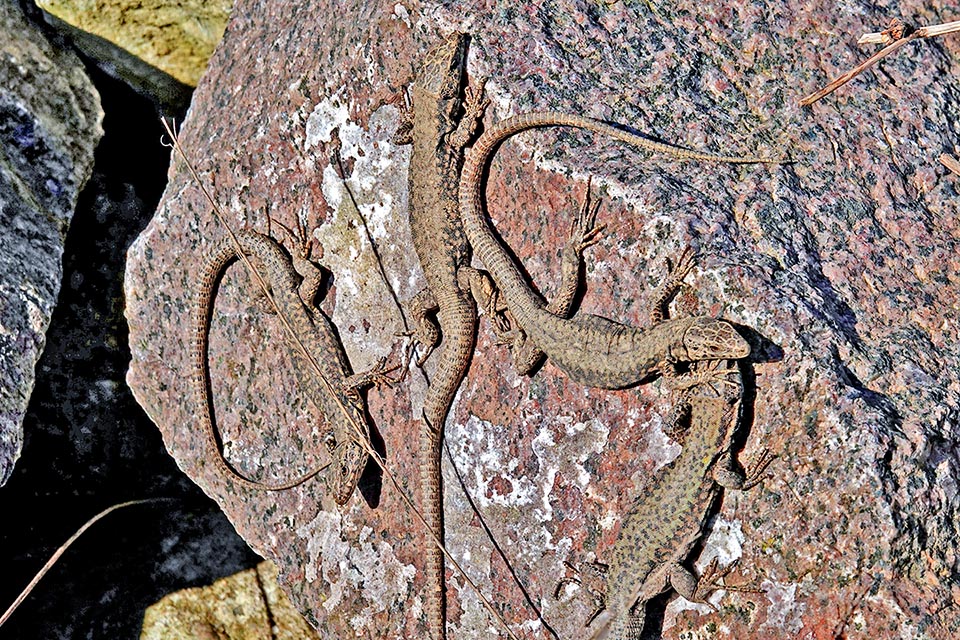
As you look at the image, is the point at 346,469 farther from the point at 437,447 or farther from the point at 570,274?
the point at 570,274

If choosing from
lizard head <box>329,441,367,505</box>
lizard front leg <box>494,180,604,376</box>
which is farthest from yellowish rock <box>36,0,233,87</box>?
lizard front leg <box>494,180,604,376</box>

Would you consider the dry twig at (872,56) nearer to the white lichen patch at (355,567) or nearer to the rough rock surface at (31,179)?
the white lichen patch at (355,567)

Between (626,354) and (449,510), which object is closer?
(626,354)

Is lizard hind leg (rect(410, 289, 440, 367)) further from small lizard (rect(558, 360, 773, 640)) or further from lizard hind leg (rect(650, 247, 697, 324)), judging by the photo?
small lizard (rect(558, 360, 773, 640))

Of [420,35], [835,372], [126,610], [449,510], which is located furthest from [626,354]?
[126,610]

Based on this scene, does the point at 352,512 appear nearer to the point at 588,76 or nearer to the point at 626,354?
the point at 626,354
